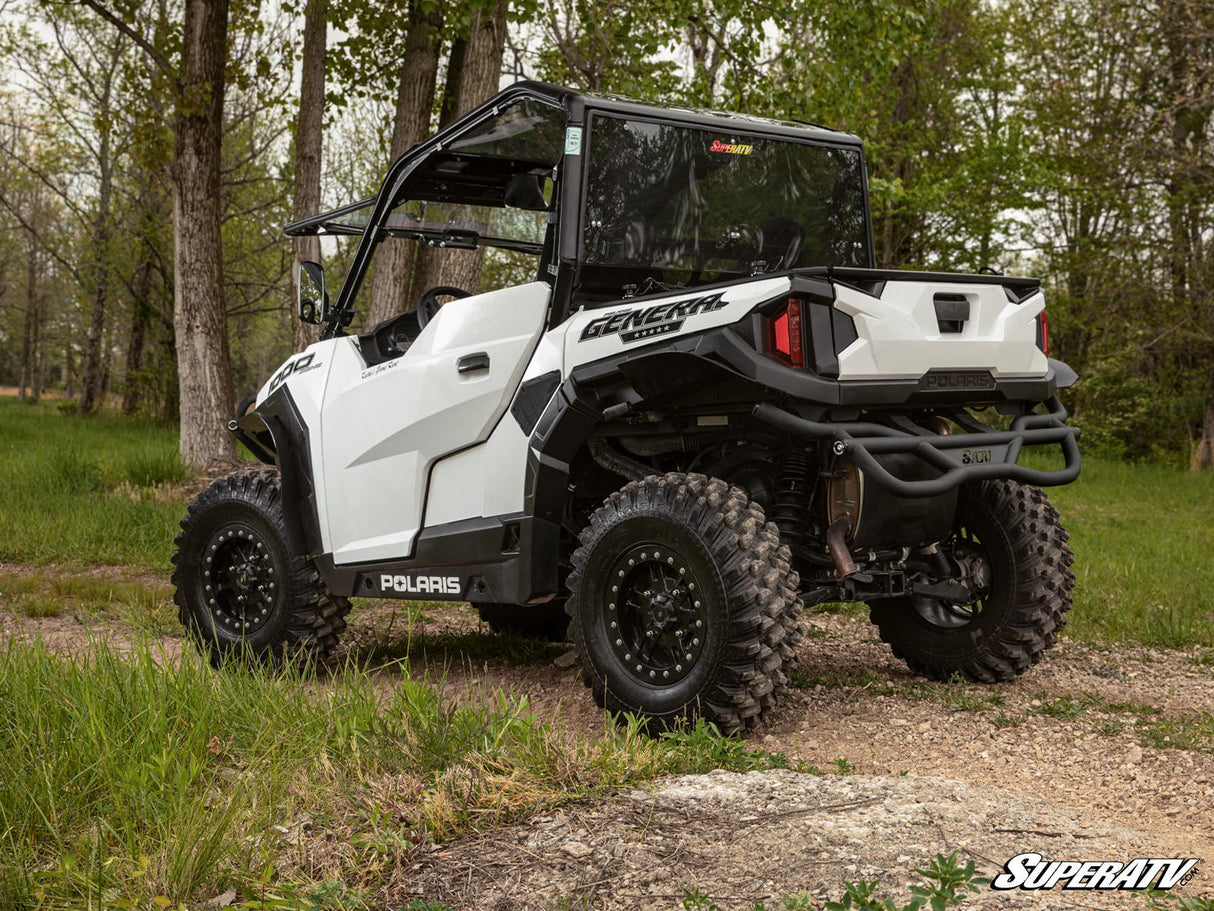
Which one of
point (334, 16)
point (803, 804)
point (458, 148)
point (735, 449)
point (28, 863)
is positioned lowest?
point (28, 863)

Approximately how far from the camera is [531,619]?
652 centimetres

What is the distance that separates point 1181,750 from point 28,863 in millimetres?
3570

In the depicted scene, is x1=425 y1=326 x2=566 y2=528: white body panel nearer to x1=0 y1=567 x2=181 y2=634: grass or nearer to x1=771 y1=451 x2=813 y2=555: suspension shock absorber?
x1=771 y1=451 x2=813 y2=555: suspension shock absorber

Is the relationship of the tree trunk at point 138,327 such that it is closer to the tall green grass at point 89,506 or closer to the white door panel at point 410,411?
the tall green grass at point 89,506

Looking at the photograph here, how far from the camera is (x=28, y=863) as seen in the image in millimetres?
2982

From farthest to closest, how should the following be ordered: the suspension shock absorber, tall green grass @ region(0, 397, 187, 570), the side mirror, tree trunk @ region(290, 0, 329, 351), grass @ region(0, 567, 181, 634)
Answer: tree trunk @ region(290, 0, 329, 351)
tall green grass @ region(0, 397, 187, 570)
grass @ region(0, 567, 181, 634)
the side mirror
the suspension shock absorber

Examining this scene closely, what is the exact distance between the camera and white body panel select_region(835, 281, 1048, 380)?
4051 millimetres

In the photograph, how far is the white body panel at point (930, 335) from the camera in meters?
4.05

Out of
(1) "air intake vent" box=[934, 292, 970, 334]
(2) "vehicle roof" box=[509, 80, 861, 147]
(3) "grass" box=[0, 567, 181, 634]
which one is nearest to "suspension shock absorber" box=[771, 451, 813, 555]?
(1) "air intake vent" box=[934, 292, 970, 334]

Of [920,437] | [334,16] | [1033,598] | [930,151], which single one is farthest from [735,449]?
[930,151]

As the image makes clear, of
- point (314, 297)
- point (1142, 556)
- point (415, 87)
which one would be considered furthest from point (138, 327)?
point (314, 297)

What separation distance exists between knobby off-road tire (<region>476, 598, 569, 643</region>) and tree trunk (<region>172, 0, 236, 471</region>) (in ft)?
21.8

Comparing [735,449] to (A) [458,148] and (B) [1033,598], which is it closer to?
(B) [1033,598]

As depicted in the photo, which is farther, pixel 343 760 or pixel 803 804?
pixel 343 760
